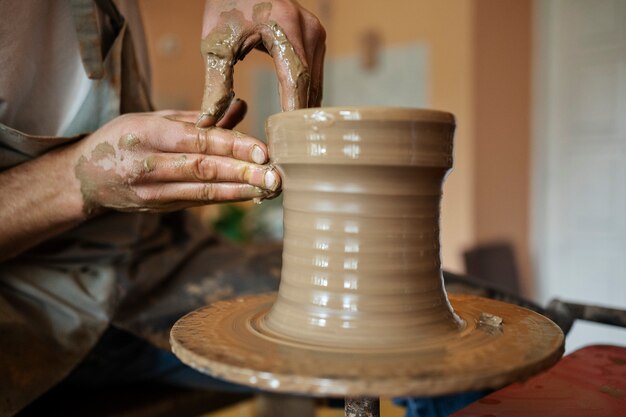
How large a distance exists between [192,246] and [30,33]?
0.66m

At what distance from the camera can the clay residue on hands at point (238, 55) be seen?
35.3 inches

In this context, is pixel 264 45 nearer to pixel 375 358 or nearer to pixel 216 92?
pixel 216 92

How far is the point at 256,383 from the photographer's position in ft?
1.95

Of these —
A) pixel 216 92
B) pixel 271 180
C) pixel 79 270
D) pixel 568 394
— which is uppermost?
pixel 216 92

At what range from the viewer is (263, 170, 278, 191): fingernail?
83 centimetres

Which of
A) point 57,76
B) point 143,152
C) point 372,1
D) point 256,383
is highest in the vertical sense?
point 372,1

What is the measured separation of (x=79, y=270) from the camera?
130cm

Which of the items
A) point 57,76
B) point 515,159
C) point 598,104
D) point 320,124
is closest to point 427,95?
point 515,159

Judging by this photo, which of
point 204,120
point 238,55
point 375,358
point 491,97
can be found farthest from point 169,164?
point 491,97

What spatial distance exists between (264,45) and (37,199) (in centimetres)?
53

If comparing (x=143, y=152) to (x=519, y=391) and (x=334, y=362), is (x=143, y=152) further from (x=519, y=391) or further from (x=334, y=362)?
(x=519, y=391)

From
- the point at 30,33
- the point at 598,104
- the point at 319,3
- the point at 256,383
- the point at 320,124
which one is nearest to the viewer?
the point at 256,383

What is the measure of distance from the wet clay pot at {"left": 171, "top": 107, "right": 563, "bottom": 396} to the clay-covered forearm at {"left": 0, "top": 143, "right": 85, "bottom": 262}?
0.42m

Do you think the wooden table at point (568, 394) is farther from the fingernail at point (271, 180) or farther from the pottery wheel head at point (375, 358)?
the fingernail at point (271, 180)
